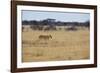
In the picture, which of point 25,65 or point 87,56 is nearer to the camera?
point 25,65

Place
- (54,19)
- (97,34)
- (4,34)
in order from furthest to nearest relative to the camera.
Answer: (97,34) < (54,19) < (4,34)

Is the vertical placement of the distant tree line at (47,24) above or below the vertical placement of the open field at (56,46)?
above

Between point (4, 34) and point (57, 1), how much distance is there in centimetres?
54

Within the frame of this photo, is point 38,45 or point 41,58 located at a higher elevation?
point 38,45

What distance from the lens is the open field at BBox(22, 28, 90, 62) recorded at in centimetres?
177

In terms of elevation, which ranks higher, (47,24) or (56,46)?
(47,24)

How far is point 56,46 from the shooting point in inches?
73.0

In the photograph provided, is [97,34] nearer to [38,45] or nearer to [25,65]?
[38,45]

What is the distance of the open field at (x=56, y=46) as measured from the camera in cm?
177

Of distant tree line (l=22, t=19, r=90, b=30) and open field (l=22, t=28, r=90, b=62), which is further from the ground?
distant tree line (l=22, t=19, r=90, b=30)

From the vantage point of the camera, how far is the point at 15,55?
67.4 inches

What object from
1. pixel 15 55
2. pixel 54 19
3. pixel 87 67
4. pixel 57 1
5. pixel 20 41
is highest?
pixel 57 1

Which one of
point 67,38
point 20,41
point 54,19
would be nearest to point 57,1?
point 54,19

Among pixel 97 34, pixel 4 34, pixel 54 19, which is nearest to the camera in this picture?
pixel 4 34
